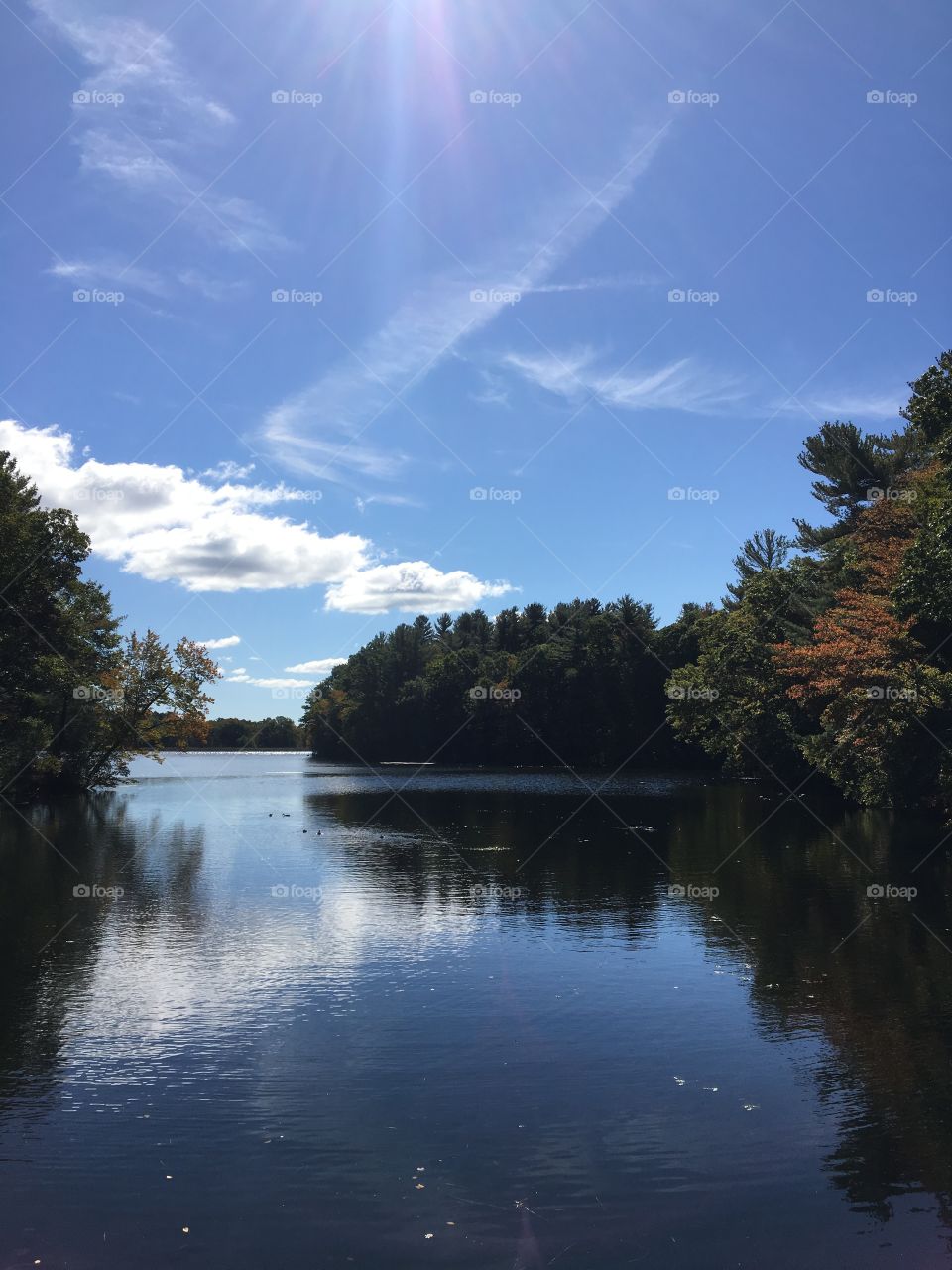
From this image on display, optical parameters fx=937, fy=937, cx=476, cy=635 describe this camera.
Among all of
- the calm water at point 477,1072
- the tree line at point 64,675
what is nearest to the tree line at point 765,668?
the calm water at point 477,1072

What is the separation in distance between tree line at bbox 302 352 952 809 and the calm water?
10.9m

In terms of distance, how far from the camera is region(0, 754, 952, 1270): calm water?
8.66 m

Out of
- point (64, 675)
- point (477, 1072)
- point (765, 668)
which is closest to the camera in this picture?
point (477, 1072)

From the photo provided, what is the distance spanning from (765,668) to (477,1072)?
62660mm

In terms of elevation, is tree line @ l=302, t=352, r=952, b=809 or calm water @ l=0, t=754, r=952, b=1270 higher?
tree line @ l=302, t=352, r=952, b=809

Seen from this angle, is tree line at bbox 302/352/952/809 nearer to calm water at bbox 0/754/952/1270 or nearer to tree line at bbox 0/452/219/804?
calm water at bbox 0/754/952/1270

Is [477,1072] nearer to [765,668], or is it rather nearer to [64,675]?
[64,675]

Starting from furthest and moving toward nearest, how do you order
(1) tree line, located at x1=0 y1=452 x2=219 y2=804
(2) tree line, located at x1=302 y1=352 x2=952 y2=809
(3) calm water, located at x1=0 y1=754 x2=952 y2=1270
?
1. (1) tree line, located at x1=0 y1=452 x2=219 y2=804
2. (2) tree line, located at x1=302 y1=352 x2=952 y2=809
3. (3) calm water, located at x1=0 y1=754 x2=952 y2=1270

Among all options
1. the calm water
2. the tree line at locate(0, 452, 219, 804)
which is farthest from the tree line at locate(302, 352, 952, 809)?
the tree line at locate(0, 452, 219, 804)

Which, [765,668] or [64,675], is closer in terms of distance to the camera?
[64,675]

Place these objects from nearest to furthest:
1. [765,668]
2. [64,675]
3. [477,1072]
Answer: [477,1072] → [64,675] → [765,668]

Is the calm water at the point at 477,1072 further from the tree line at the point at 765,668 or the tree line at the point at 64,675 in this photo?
the tree line at the point at 64,675

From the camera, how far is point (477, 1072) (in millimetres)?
12664

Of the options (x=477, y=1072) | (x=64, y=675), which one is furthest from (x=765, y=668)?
(x=477, y=1072)
